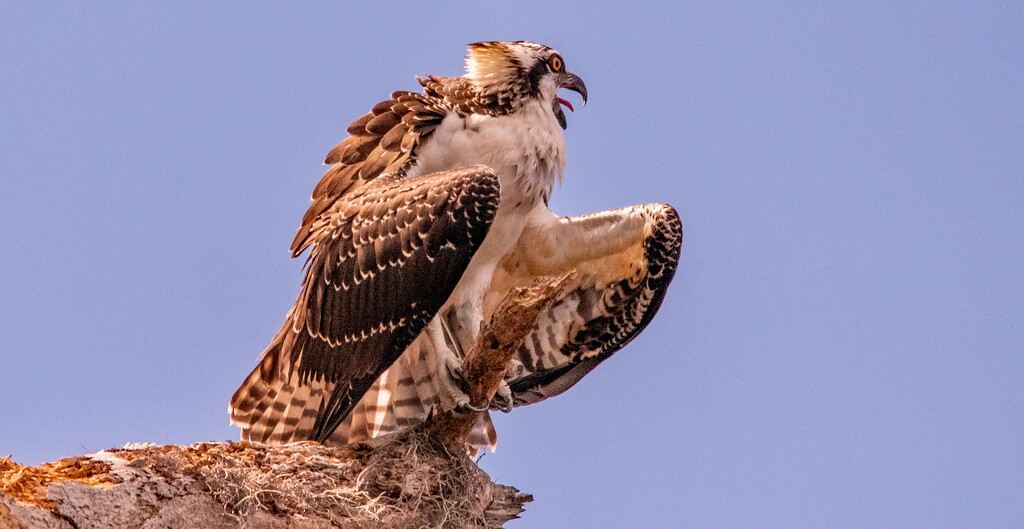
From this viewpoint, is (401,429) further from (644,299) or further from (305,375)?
(644,299)

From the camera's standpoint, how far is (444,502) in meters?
7.50

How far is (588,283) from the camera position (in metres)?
9.10

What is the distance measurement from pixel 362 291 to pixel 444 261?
27.6 inches

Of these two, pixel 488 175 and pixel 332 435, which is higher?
pixel 488 175

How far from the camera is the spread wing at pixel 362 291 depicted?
7.61m

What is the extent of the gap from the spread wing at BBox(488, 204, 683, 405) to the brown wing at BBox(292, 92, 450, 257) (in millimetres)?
1158

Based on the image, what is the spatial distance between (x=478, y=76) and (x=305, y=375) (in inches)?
103

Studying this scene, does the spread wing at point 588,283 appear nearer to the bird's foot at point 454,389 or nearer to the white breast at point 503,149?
the white breast at point 503,149

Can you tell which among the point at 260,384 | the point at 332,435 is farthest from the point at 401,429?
the point at 260,384

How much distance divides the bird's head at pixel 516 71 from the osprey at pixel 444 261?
0.01 metres

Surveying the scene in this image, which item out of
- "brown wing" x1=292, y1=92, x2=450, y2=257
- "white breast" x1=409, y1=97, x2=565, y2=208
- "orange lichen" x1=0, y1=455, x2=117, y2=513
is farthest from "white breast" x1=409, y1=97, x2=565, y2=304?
"orange lichen" x1=0, y1=455, x2=117, y2=513

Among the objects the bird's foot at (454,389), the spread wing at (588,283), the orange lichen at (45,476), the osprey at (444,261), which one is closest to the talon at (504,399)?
the osprey at (444,261)

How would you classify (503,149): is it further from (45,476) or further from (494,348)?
(45,476)

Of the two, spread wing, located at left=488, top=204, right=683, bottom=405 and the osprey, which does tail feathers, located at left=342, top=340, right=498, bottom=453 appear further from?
spread wing, located at left=488, top=204, right=683, bottom=405
